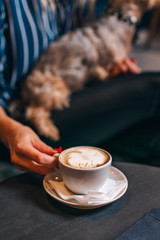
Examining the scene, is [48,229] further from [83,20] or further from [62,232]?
[83,20]

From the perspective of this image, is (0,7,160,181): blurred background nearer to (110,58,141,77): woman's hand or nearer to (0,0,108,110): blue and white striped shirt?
(110,58,141,77): woman's hand

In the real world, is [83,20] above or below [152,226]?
above

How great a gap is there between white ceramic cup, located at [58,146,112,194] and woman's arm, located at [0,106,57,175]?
56 millimetres

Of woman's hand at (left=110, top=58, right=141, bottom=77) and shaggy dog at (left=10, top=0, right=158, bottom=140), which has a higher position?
shaggy dog at (left=10, top=0, right=158, bottom=140)

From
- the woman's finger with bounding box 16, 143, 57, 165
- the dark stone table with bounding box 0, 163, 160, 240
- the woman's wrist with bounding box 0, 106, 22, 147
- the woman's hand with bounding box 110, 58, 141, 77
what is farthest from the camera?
the woman's hand with bounding box 110, 58, 141, 77

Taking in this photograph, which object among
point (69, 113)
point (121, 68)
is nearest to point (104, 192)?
point (69, 113)

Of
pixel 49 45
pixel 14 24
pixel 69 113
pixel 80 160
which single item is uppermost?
pixel 14 24

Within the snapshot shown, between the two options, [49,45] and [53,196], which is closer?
[53,196]

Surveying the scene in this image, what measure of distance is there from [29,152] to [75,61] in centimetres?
68

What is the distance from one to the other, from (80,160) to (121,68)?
78cm

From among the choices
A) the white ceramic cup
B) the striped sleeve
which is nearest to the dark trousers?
the striped sleeve

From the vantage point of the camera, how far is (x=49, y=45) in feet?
3.70

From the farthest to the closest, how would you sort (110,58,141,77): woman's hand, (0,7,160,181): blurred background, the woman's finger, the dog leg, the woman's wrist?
(0,7,160,181): blurred background < (110,58,141,77): woman's hand < the dog leg < the woman's wrist < the woman's finger

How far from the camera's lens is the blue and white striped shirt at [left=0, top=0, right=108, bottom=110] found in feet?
3.17
